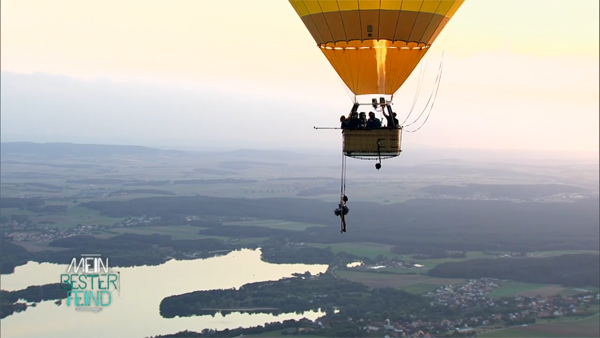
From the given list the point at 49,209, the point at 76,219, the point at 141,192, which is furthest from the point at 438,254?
the point at 141,192

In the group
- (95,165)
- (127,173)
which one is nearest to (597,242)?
(127,173)

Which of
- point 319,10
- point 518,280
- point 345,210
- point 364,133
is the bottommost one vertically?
point 518,280

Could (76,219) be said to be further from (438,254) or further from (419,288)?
(419,288)

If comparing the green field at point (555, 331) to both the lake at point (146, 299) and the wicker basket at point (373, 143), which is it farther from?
the wicker basket at point (373, 143)

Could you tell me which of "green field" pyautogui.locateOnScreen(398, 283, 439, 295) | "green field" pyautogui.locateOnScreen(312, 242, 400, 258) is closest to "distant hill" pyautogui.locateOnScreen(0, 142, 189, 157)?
"green field" pyautogui.locateOnScreen(312, 242, 400, 258)

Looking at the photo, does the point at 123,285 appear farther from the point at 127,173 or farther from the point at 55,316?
the point at 127,173

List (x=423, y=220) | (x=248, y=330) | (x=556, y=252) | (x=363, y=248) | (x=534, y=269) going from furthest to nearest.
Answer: (x=423, y=220) → (x=556, y=252) → (x=363, y=248) → (x=534, y=269) → (x=248, y=330)
